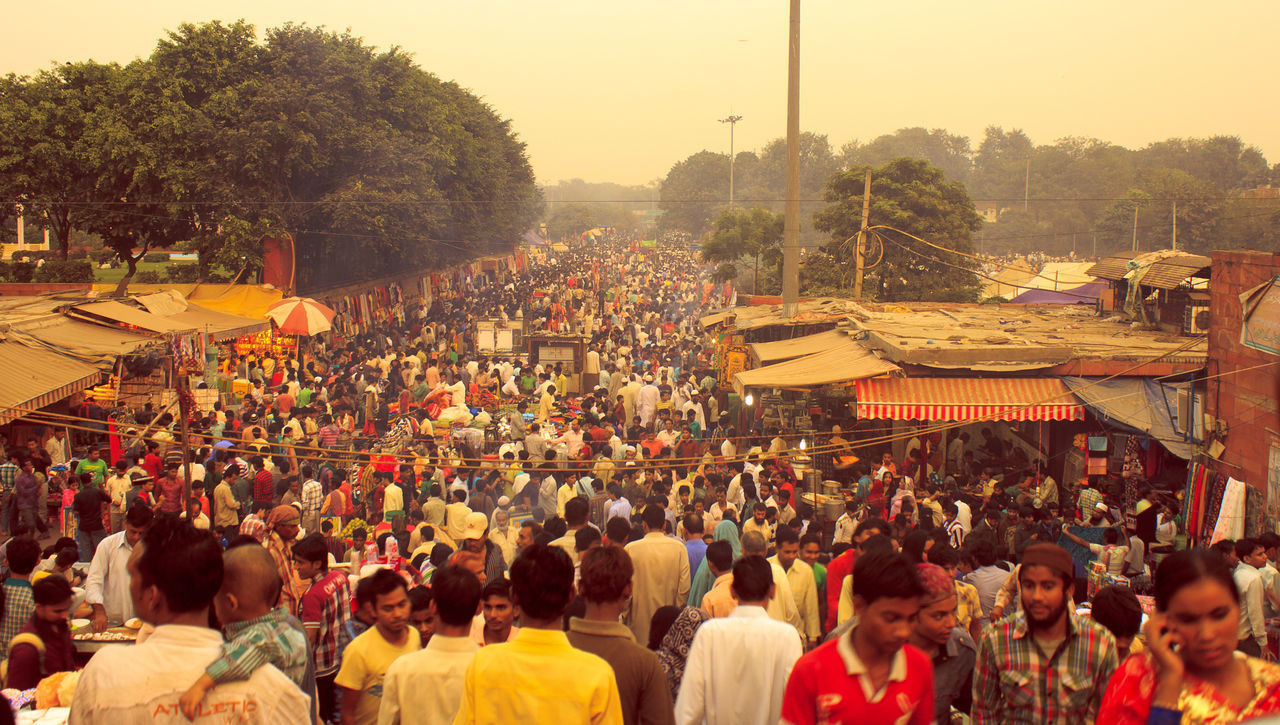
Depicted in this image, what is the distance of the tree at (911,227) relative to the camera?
25047mm

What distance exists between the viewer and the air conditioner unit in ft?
41.6

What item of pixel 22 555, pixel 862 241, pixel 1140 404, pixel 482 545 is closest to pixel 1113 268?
pixel 1140 404

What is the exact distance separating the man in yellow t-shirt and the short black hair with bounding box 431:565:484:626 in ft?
1.70

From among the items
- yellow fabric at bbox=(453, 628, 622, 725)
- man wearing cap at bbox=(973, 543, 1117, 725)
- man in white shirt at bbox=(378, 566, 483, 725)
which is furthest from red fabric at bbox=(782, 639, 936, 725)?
man in white shirt at bbox=(378, 566, 483, 725)

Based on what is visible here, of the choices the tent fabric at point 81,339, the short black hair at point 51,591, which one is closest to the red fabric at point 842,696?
the short black hair at point 51,591

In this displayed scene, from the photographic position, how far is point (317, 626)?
15.4 ft

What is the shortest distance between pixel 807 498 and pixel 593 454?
2.90 meters

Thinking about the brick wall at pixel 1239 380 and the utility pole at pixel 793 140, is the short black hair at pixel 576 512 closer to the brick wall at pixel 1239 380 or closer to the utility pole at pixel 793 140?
the brick wall at pixel 1239 380

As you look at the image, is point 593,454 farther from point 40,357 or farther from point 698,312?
point 698,312

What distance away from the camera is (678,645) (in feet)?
14.0

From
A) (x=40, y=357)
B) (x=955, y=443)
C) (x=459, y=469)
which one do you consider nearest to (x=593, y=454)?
(x=459, y=469)

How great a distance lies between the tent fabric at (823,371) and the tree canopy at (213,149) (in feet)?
56.0

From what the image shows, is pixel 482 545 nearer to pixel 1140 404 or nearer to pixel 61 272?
pixel 1140 404

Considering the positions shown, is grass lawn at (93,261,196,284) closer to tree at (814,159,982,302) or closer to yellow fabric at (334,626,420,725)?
tree at (814,159,982,302)
